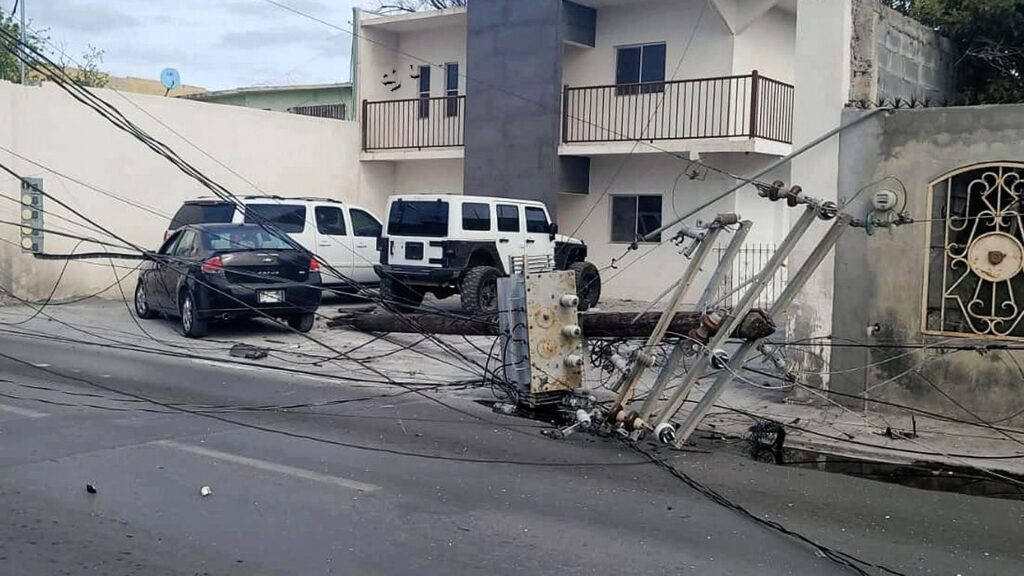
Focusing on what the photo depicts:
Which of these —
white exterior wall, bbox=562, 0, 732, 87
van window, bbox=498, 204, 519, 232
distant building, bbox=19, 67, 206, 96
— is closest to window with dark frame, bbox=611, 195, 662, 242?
white exterior wall, bbox=562, 0, 732, 87

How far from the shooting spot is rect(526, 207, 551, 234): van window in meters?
20.1

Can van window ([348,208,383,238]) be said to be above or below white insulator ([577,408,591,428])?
above

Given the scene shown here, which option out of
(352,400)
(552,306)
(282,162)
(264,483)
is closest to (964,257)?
(552,306)

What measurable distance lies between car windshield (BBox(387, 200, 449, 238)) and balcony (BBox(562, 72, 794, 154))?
4395mm

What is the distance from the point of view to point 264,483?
294 inches

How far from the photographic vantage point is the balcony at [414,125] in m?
24.8

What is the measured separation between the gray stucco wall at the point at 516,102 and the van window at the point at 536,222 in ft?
5.20

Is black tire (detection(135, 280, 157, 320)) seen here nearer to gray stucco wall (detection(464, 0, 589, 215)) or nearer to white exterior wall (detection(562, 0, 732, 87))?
gray stucco wall (detection(464, 0, 589, 215))

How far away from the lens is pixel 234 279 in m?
15.1

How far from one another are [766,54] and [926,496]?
15678mm

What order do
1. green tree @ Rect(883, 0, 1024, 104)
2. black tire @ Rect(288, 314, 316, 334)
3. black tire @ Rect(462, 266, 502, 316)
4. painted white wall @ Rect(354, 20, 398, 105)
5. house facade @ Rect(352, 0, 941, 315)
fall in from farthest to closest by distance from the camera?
painted white wall @ Rect(354, 20, 398, 105) < house facade @ Rect(352, 0, 941, 315) < black tire @ Rect(462, 266, 502, 316) < black tire @ Rect(288, 314, 316, 334) < green tree @ Rect(883, 0, 1024, 104)

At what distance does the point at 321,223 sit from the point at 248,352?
6.29m

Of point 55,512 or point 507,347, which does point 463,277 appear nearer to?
point 507,347

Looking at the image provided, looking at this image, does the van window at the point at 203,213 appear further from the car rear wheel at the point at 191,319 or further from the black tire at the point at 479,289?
the black tire at the point at 479,289
